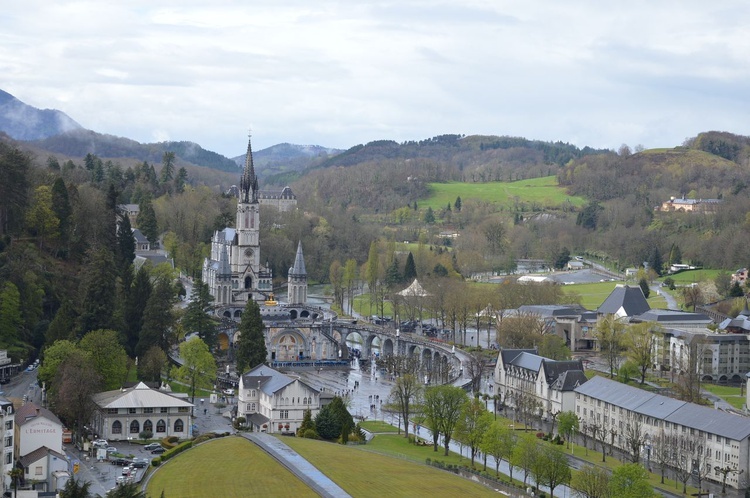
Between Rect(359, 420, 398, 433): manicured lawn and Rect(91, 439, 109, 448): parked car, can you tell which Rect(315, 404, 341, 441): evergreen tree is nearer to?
Rect(359, 420, 398, 433): manicured lawn

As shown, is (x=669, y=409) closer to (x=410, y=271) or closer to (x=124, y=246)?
(x=124, y=246)

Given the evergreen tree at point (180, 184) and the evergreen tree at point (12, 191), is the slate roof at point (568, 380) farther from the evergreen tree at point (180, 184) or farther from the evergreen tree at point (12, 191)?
the evergreen tree at point (180, 184)

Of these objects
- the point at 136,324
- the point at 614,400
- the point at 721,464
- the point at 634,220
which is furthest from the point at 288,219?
the point at 721,464

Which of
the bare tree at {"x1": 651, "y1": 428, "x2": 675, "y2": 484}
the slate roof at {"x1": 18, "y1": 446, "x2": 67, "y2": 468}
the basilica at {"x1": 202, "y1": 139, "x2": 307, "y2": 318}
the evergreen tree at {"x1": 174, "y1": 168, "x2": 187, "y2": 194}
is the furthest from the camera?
the evergreen tree at {"x1": 174, "y1": 168, "x2": 187, "y2": 194}

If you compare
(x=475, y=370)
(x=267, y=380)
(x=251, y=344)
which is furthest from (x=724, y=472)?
(x=251, y=344)

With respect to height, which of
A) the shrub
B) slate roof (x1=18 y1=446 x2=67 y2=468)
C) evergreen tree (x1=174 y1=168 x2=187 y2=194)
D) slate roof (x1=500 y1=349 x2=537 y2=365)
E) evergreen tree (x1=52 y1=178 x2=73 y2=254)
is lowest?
the shrub

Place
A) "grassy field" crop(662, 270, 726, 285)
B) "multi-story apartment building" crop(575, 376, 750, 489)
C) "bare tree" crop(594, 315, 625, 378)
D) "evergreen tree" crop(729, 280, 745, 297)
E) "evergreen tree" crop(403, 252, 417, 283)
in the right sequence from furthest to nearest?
"evergreen tree" crop(403, 252, 417, 283) < "grassy field" crop(662, 270, 726, 285) < "evergreen tree" crop(729, 280, 745, 297) < "bare tree" crop(594, 315, 625, 378) < "multi-story apartment building" crop(575, 376, 750, 489)

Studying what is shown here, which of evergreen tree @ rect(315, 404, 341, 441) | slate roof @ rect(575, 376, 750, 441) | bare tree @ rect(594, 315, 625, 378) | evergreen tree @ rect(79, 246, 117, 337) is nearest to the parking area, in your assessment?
evergreen tree @ rect(315, 404, 341, 441)
